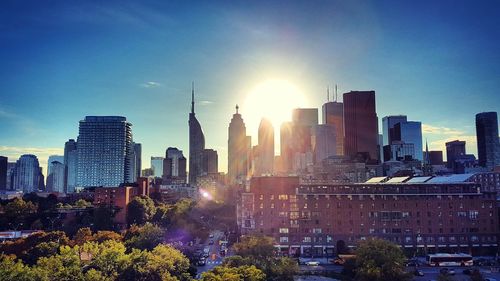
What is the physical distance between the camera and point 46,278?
5816 centimetres

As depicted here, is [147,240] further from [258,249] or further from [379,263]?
[379,263]

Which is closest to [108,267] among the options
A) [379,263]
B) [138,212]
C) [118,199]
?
[379,263]

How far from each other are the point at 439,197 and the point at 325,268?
38967 millimetres

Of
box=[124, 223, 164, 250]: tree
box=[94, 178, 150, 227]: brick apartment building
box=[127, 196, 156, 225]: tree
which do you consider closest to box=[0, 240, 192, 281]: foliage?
box=[124, 223, 164, 250]: tree

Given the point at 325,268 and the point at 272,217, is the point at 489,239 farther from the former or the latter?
the point at 272,217

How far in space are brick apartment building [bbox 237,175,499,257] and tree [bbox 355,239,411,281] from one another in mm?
39068

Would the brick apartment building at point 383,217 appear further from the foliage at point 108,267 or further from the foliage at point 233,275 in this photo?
the foliage at point 233,275

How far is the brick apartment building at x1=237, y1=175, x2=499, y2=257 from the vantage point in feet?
371

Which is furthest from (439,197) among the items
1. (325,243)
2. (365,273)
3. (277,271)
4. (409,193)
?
(277,271)

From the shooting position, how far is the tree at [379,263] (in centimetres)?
6975

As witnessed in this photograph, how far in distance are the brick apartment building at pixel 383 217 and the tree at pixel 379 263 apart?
39.1 metres

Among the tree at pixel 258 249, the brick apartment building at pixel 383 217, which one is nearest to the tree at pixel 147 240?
the tree at pixel 258 249

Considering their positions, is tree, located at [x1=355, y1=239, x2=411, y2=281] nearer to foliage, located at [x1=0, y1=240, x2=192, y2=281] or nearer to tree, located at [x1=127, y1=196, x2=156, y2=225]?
foliage, located at [x1=0, y1=240, x2=192, y2=281]

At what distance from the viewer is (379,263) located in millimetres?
71438
